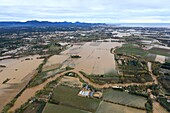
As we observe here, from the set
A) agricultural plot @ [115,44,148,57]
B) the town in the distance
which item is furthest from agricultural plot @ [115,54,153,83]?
agricultural plot @ [115,44,148,57]

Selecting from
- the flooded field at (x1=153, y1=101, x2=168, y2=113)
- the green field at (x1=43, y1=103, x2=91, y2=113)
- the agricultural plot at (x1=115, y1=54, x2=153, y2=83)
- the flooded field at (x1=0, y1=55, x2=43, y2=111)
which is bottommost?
the flooded field at (x1=0, y1=55, x2=43, y2=111)

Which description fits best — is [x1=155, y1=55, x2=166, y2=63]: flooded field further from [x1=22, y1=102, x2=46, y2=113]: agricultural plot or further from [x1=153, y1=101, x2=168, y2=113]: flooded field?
[x1=22, y1=102, x2=46, y2=113]: agricultural plot

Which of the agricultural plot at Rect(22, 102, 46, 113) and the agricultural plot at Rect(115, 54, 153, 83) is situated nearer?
the agricultural plot at Rect(22, 102, 46, 113)

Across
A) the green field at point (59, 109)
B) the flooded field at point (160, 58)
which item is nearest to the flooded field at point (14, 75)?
the green field at point (59, 109)

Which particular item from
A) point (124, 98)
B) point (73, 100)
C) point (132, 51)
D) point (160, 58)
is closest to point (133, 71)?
point (124, 98)

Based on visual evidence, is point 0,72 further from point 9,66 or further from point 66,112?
point 66,112

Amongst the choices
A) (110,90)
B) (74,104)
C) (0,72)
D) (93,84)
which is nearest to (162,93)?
(110,90)

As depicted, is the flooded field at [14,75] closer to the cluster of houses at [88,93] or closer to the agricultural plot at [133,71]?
the cluster of houses at [88,93]
